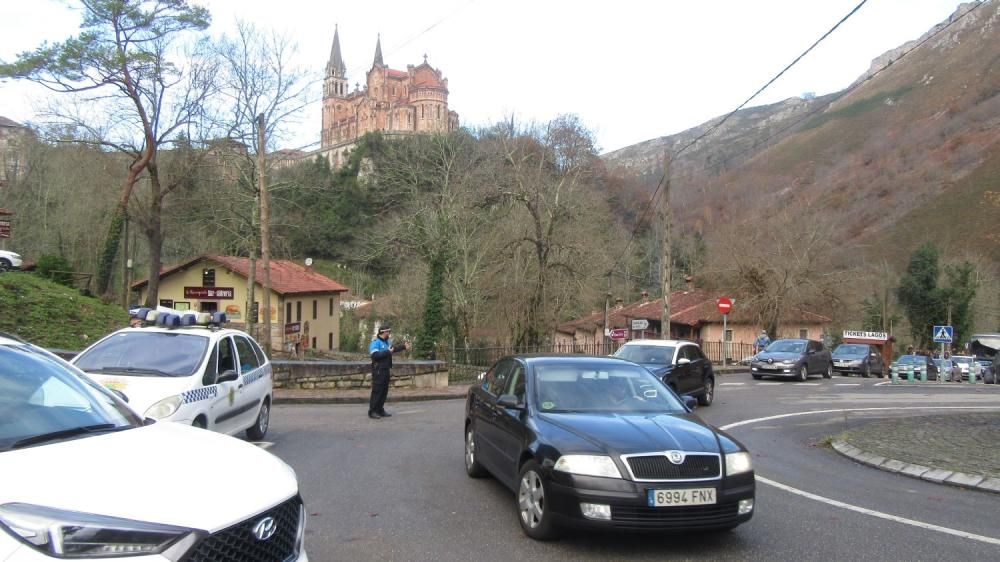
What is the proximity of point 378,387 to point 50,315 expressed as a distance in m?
15.6

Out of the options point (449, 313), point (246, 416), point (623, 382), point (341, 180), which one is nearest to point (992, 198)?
point (623, 382)

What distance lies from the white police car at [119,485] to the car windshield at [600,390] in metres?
3.37

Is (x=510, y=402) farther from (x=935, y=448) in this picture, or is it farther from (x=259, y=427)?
(x=935, y=448)

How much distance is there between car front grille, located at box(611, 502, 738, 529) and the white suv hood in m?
2.48

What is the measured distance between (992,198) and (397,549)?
49.5ft

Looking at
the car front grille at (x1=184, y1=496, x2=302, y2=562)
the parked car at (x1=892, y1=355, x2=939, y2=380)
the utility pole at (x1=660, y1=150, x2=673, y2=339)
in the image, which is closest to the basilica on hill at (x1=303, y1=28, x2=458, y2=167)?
the parked car at (x1=892, y1=355, x2=939, y2=380)

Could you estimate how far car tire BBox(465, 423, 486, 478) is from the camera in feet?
27.2

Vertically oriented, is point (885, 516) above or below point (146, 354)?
below

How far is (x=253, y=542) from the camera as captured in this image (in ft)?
10.9

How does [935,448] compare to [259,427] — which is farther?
[259,427]

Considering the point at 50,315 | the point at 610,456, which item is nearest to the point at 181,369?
the point at 610,456

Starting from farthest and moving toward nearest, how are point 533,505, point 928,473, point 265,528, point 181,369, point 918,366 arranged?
point 918,366 < point 928,473 < point 181,369 < point 533,505 < point 265,528

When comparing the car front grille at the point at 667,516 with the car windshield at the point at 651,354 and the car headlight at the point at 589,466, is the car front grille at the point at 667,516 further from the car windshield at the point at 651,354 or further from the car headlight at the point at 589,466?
the car windshield at the point at 651,354

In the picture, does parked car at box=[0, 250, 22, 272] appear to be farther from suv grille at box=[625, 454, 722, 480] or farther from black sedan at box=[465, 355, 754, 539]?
suv grille at box=[625, 454, 722, 480]
